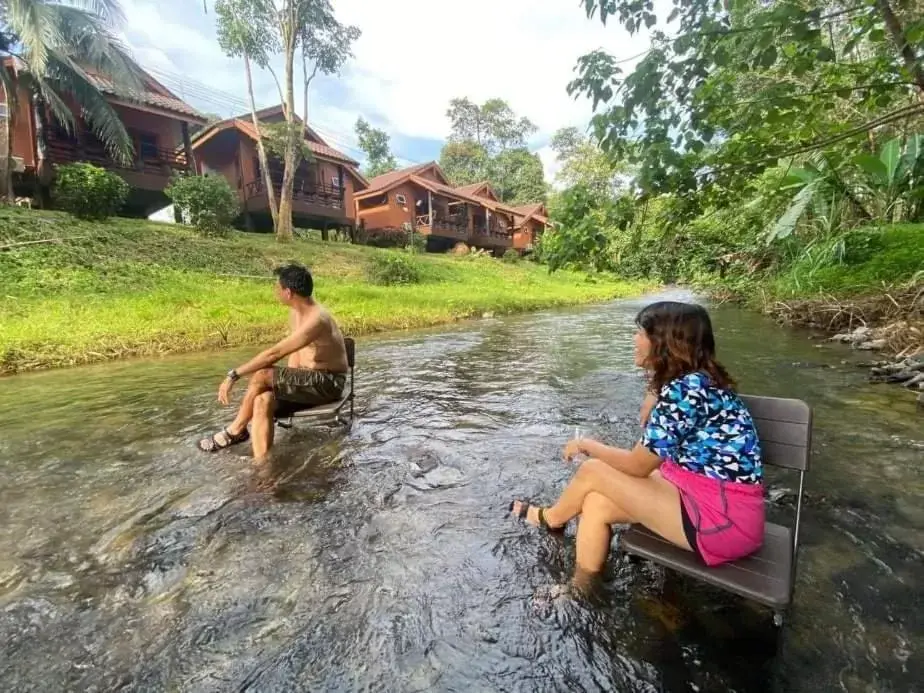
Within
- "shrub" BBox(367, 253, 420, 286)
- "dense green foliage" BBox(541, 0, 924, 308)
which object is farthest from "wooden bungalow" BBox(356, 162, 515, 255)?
"dense green foliage" BBox(541, 0, 924, 308)

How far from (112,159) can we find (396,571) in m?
23.8

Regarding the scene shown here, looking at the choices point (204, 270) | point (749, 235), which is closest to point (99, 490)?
point (204, 270)

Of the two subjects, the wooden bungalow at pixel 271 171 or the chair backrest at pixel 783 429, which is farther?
the wooden bungalow at pixel 271 171

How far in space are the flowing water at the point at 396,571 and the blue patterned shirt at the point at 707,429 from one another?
730 millimetres

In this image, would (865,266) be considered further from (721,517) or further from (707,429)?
(721,517)

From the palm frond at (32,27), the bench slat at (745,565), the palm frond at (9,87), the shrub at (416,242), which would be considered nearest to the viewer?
the bench slat at (745,565)

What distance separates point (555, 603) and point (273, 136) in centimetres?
2531

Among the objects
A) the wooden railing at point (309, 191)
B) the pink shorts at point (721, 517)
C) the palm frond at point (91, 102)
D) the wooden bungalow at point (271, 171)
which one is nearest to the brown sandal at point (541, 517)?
the pink shorts at point (721, 517)

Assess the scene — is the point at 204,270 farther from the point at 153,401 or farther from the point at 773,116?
the point at 773,116

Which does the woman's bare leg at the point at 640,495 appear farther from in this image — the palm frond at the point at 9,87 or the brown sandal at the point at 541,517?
the palm frond at the point at 9,87

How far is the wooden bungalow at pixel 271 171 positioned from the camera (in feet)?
83.1

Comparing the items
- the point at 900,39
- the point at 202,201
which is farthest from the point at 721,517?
the point at 202,201

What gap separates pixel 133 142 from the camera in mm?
21203

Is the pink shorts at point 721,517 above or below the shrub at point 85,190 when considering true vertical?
below
